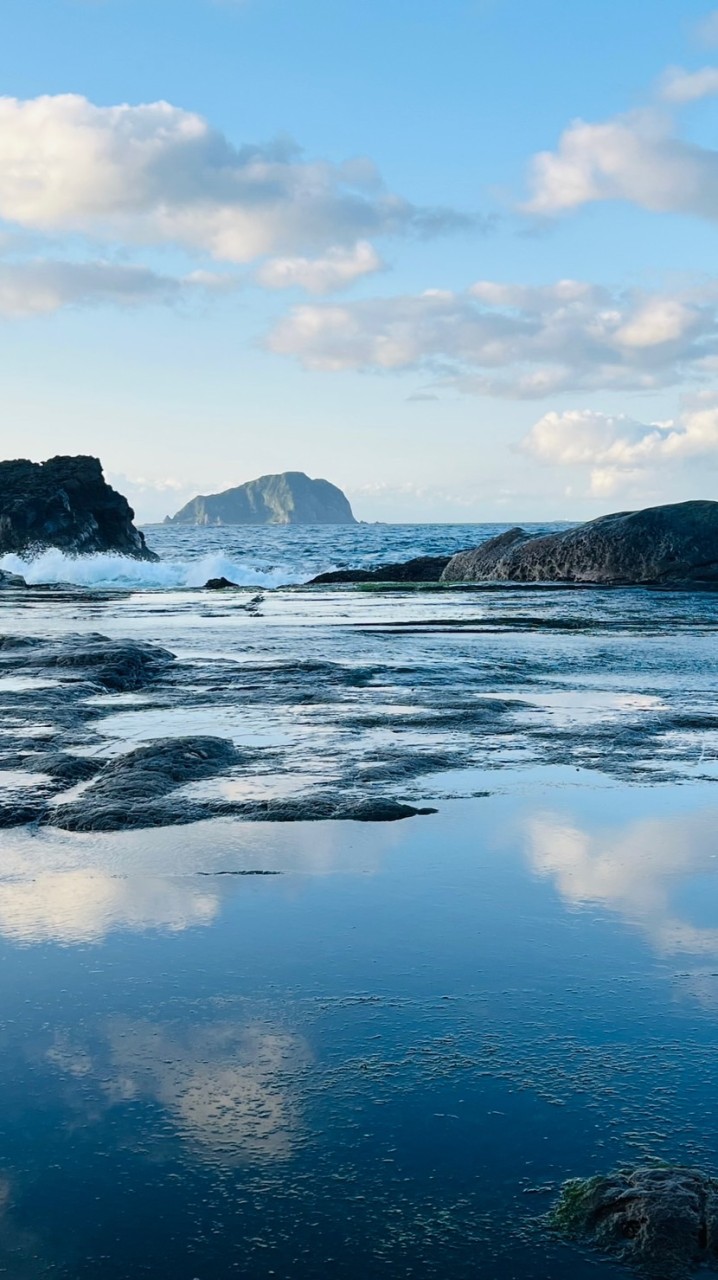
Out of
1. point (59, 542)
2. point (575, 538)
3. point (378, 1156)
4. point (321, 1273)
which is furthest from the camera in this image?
point (59, 542)

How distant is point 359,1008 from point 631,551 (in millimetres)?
28549

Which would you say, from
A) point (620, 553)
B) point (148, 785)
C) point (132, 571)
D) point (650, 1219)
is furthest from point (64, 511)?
point (650, 1219)

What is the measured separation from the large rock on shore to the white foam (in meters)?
9.75

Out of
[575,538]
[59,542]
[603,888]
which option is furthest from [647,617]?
[59,542]

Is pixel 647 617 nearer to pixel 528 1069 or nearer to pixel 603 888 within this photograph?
pixel 603 888

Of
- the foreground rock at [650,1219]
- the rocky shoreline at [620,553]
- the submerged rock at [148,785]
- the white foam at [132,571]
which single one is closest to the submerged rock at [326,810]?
the submerged rock at [148,785]

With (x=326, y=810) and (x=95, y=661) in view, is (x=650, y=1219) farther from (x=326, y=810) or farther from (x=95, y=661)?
(x=95, y=661)

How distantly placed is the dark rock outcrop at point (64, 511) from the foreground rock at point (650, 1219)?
5114 centimetres

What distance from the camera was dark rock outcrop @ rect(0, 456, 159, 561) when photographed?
170 feet

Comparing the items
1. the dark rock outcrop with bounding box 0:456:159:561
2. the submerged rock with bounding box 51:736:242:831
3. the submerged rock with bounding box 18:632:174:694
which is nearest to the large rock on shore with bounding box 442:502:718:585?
the submerged rock with bounding box 18:632:174:694

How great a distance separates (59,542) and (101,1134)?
169 feet

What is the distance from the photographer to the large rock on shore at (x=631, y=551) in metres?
30.0

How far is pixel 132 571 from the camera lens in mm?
47156

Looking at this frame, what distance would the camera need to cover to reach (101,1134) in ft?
8.79
